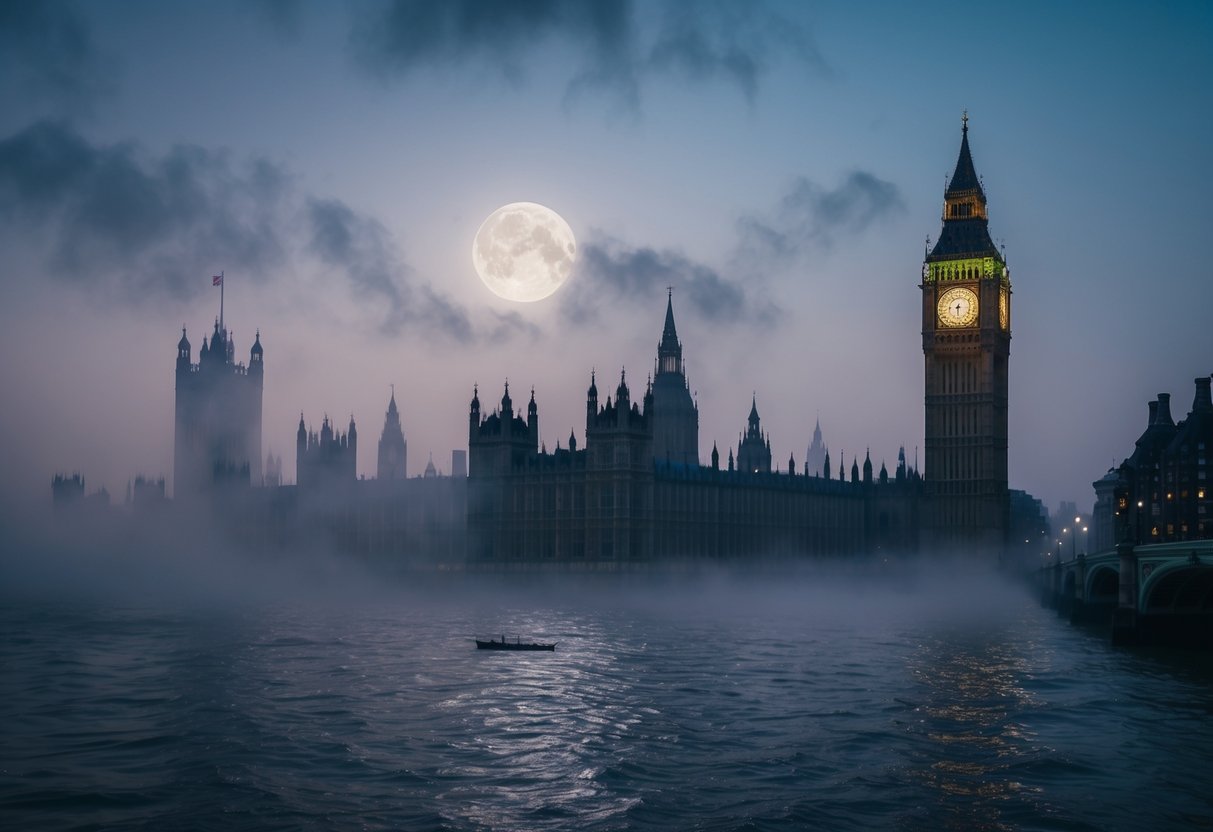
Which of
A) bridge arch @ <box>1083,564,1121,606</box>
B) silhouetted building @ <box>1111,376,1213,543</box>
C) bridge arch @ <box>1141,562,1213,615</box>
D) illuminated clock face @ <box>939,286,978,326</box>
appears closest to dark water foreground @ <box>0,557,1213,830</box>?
bridge arch @ <box>1141,562,1213,615</box>

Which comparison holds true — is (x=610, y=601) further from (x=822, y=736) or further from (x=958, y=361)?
(x=822, y=736)

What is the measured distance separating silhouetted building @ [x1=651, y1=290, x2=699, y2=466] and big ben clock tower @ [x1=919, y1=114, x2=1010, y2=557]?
40685mm

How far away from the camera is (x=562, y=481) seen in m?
137

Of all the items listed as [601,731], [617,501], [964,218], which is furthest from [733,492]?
[601,731]

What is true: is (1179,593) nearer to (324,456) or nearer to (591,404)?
(591,404)

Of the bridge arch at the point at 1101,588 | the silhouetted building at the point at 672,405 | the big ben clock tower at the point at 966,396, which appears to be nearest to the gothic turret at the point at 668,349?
the silhouetted building at the point at 672,405

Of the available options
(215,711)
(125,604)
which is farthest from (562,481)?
(215,711)

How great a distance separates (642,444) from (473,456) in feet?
70.7

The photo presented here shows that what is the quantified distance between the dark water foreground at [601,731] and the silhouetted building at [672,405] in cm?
10460

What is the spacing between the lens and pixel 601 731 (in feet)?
137

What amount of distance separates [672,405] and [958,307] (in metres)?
45.9

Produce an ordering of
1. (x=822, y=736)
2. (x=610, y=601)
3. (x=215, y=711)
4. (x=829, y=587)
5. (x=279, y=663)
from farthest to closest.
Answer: (x=829, y=587) < (x=610, y=601) < (x=279, y=663) < (x=215, y=711) < (x=822, y=736)

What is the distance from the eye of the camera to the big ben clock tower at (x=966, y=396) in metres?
150

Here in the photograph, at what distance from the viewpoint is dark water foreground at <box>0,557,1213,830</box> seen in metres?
31.2
